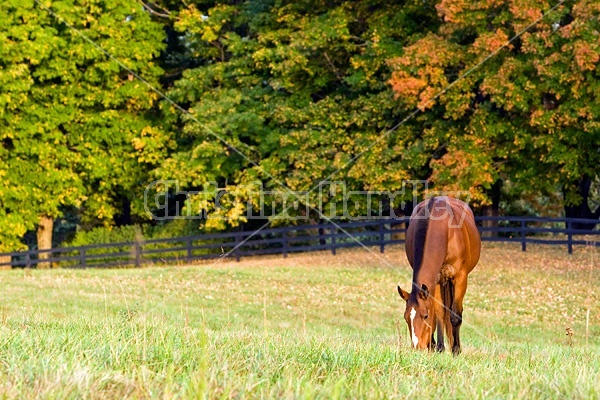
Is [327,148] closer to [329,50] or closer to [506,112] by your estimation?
[329,50]

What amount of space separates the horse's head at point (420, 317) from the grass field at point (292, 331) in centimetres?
26

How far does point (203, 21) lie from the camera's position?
30656 millimetres

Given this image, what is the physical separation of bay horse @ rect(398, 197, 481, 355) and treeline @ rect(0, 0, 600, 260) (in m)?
13.7

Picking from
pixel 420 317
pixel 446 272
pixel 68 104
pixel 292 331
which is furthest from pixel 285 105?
pixel 420 317

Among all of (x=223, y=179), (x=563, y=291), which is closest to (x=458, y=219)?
(x=563, y=291)

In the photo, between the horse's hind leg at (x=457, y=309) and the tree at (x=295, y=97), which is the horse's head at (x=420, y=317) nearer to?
the horse's hind leg at (x=457, y=309)

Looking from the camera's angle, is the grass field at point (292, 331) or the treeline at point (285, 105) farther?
the treeline at point (285, 105)

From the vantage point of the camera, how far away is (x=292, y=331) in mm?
10391

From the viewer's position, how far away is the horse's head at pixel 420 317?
27.5 ft

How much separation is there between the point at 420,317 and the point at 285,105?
20766 millimetres

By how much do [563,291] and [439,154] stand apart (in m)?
8.59

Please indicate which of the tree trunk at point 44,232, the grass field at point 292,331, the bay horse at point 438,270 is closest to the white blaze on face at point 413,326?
the bay horse at point 438,270

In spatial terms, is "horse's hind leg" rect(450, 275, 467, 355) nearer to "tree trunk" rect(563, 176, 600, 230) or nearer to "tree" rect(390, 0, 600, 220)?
"tree" rect(390, 0, 600, 220)

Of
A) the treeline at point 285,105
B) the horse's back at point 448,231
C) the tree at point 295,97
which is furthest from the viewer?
the tree at point 295,97
